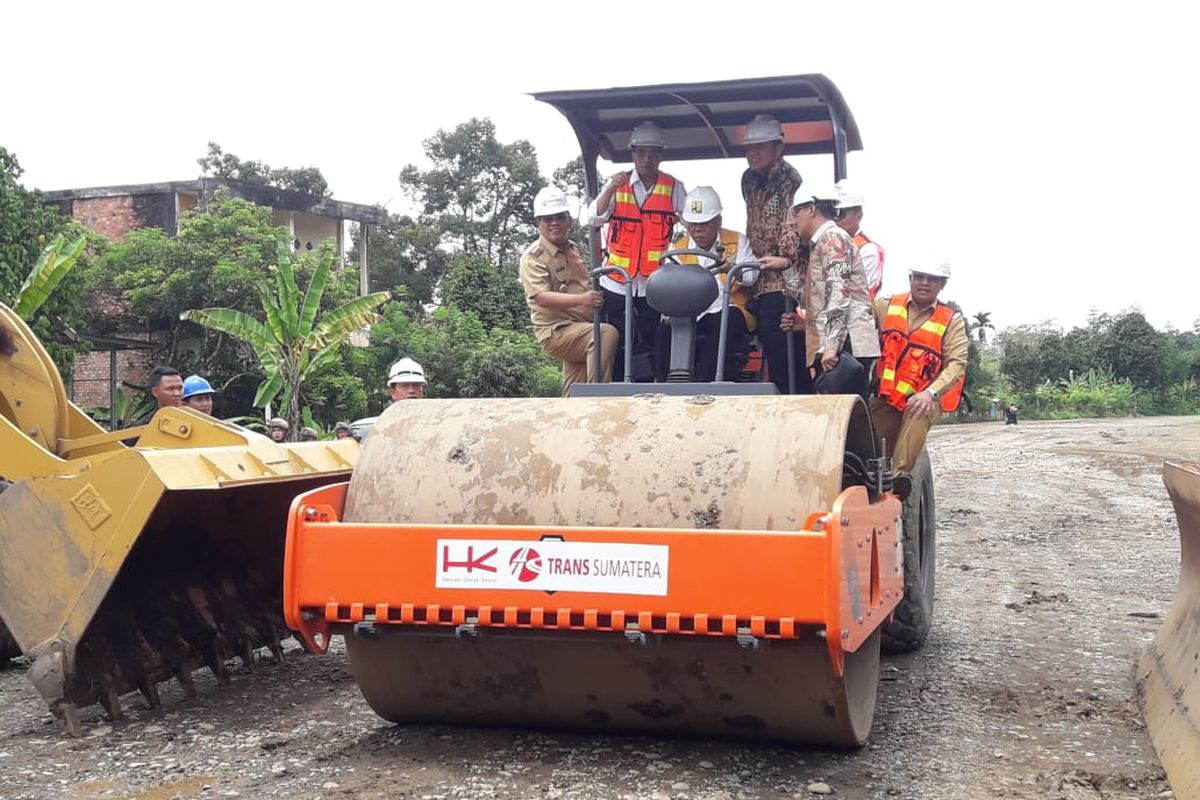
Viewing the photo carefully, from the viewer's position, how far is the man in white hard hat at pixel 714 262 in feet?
18.3

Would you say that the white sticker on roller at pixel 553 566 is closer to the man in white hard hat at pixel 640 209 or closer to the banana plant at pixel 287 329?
the man in white hard hat at pixel 640 209

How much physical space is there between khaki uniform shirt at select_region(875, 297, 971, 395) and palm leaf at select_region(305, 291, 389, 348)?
454 inches

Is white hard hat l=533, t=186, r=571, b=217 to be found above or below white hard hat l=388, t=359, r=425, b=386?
above

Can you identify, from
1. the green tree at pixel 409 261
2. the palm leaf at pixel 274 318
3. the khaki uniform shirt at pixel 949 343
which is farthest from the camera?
A: the green tree at pixel 409 261

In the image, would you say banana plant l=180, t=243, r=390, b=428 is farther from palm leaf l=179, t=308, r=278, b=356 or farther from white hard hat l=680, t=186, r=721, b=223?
white hard hat l=680, t=186, r=721, b=223

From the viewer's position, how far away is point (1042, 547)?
1127 centimetres

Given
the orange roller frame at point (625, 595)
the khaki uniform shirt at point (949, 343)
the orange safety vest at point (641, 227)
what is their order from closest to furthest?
the orange roller frame at point (625, 595)
the orange safety vest at point (641, 227)
the khaki uniform shirt at point (949, 343)

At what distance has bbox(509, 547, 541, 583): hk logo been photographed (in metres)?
3.83

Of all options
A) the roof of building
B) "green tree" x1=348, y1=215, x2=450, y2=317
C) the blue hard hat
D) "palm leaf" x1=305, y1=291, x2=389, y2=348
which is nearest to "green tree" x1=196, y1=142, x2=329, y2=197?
"green tree" x1=348, y1=215, x2=450, y2=317

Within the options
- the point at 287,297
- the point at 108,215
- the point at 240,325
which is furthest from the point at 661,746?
the point at 108,215

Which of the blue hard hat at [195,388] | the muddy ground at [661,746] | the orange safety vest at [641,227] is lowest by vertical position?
the muddy ground at [661,746]

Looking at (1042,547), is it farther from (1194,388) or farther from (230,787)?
(1194,388)

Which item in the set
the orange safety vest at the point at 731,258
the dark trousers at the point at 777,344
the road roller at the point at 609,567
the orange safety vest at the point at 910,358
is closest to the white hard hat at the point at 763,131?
the orange safety vest at the point at 731,258

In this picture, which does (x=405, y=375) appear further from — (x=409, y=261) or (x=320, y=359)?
(x=409, y=261)
